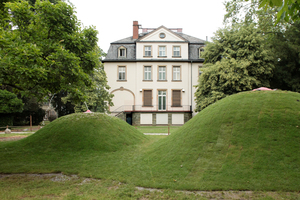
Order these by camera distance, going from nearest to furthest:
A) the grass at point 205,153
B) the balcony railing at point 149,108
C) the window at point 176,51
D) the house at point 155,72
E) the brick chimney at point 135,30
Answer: the grass at point 205,153, the balcony railing at point 149,108, the house at point 155,72, the window at point 176,51, the brick chimney at point 135,30

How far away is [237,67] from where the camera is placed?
82.3ft

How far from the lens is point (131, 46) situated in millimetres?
37812

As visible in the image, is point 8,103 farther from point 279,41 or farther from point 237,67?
point 279,41

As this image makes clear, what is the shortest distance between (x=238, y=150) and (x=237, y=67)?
1967 centimetres

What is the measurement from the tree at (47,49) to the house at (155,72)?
24.7 meters

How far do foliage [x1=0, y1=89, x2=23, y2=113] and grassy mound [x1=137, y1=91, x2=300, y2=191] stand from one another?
25.5 metres

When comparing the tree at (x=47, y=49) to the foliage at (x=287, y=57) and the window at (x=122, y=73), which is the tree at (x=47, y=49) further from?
the window at (x=122, y=73)

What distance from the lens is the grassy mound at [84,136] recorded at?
37.1 feet

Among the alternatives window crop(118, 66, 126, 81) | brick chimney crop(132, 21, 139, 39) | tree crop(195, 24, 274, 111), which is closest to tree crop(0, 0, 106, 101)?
tree crop(195, 24, 274, 111)

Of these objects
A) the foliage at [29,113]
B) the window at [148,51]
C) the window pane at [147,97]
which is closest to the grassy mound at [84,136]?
the window pane at [147,97]

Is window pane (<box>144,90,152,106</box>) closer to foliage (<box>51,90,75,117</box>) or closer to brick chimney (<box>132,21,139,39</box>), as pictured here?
brick chimney (<box>132,21,139,39</box>)

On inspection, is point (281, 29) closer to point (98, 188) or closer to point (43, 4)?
point (43, 4)

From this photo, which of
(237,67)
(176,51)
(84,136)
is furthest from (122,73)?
(84,136)

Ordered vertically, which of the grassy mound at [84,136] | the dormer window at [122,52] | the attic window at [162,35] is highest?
the attic window at [162,35]
